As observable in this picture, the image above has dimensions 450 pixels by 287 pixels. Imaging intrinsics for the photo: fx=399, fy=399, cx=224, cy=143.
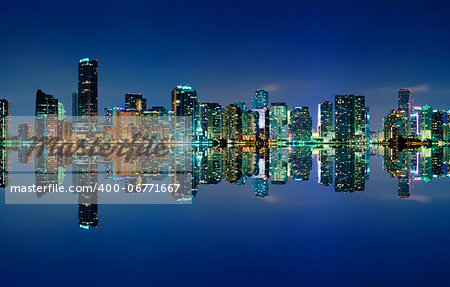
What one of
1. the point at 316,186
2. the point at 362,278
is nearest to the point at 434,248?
the point at 362,278

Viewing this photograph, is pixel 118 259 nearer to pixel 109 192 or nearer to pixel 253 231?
pixel 253 231

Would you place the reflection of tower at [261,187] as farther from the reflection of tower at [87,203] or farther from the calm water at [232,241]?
the reflection of tower at [87,203]

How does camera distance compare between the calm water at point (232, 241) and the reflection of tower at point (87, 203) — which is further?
the reflection of tower at point (87, 203)

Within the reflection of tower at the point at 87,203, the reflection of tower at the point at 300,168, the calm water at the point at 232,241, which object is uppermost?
the reflection of tower at the point at 300,168

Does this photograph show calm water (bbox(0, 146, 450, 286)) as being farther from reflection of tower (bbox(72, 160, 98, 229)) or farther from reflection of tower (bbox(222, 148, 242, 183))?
reflection of tower (bbox(222, 148, 242, 183))

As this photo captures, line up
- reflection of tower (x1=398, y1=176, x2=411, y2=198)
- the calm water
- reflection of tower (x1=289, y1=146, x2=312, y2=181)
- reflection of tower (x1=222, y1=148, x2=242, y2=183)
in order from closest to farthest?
the calm water
reflection of tower (x1=398, y1=176, x2=411, y2=198)
reflection of tower (x1=222, y1=148, x2=242, y2=183)
reflection of tower (x1=289, y1=146, x2=312, y2=181)

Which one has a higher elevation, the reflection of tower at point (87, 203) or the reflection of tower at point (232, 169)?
the reflection of tower at point (232, 169)

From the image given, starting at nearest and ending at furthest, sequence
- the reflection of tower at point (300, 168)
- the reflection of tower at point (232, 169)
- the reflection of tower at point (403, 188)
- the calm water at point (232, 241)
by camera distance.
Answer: the calm water at point (232, 241)
the reflection of tower at point (403, 188)
the reflection of tower at point (232, 169)
the reflection of tower at point (300, 168)

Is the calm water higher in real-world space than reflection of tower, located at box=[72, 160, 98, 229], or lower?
lower

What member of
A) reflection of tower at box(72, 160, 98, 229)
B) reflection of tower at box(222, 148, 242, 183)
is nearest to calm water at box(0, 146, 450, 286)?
reflection of tower at box(72, 160, 98, 229)

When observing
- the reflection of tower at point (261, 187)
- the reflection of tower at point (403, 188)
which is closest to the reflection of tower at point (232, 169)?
the reflection of tower at point (261, 187)

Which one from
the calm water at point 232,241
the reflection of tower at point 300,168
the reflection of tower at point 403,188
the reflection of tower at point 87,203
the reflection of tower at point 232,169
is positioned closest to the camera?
the calm water at point 232,241

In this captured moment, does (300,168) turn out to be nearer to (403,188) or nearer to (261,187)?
(403,188)

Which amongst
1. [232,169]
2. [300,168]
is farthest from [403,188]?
[232,169]
